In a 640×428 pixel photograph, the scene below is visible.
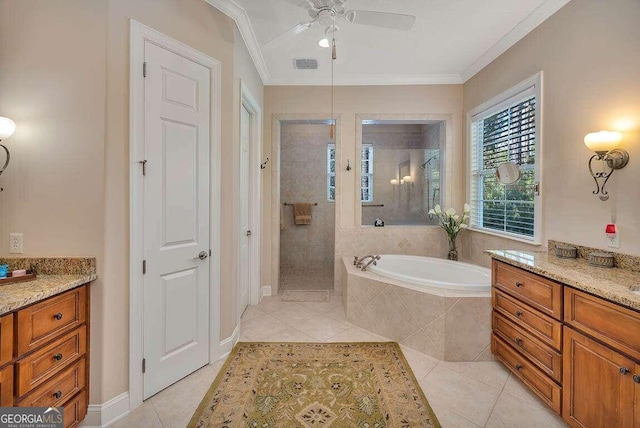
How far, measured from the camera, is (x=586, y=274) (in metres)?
1.52

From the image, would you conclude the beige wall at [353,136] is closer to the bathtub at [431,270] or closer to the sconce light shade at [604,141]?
the bathtub at [431,270]

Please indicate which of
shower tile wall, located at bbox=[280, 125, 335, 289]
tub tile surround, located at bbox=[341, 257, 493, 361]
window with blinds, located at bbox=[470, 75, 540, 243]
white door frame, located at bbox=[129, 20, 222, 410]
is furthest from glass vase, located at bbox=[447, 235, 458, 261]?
white door frame, located at bbox=[129, 20, 222, 410]

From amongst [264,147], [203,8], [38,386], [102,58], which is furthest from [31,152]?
[264,147]

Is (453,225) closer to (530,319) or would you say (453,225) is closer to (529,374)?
(530,319)

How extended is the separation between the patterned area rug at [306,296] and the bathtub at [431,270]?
847mm

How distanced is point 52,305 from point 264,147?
2552 mm

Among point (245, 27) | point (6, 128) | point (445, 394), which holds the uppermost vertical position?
point (245, 27)

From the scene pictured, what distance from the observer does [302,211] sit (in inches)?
191

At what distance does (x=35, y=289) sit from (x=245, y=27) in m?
2.38

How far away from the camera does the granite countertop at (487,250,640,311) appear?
1.24 metres

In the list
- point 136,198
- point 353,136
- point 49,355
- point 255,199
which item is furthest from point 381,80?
point 49,355

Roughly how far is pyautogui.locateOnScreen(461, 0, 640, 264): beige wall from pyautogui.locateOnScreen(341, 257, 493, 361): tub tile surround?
888 mm

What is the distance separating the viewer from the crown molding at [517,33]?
6.90 ft

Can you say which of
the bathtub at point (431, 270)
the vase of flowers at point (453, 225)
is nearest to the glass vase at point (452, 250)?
the vase of flowers at point (453, 225)
